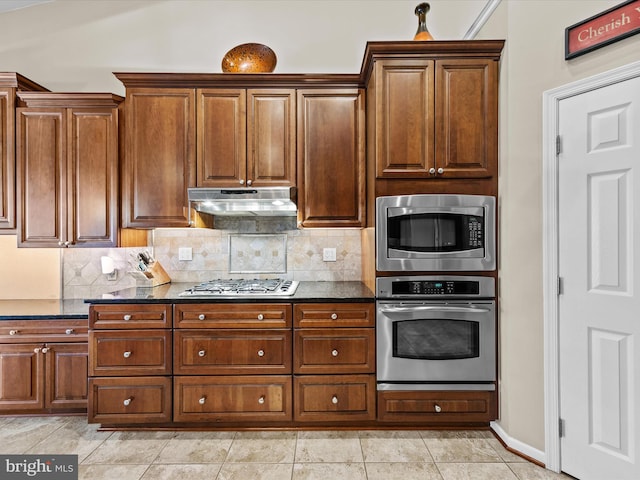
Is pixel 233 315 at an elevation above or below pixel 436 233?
below

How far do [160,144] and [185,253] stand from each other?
94 centimetres

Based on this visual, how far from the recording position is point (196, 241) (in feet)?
9.89

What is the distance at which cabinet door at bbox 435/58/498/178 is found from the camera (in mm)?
2262

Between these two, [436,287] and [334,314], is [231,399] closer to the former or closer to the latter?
Answer: [334,314]

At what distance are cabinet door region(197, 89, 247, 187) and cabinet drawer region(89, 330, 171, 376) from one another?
3.75 feet

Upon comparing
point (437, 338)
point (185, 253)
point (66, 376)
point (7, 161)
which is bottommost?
point (66, 376)

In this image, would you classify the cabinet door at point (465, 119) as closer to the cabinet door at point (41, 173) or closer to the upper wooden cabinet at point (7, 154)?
the cabinet door at point (41, 173)

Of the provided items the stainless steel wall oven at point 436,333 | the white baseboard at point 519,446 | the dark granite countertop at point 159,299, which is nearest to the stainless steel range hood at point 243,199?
the dark granite countertop at point 159,299

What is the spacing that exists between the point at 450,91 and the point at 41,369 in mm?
3422

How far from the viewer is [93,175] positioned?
263 centimetres

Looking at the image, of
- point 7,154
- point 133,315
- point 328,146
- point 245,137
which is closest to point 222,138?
point 245,137

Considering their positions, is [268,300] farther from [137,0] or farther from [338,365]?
[137,0]

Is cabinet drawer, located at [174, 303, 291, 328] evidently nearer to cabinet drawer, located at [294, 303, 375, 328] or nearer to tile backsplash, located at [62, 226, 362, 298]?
cabinet drawer, located at [294, 303, 375, 328]

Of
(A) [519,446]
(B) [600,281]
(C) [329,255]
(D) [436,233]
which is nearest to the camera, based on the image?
(B) [600,281]
